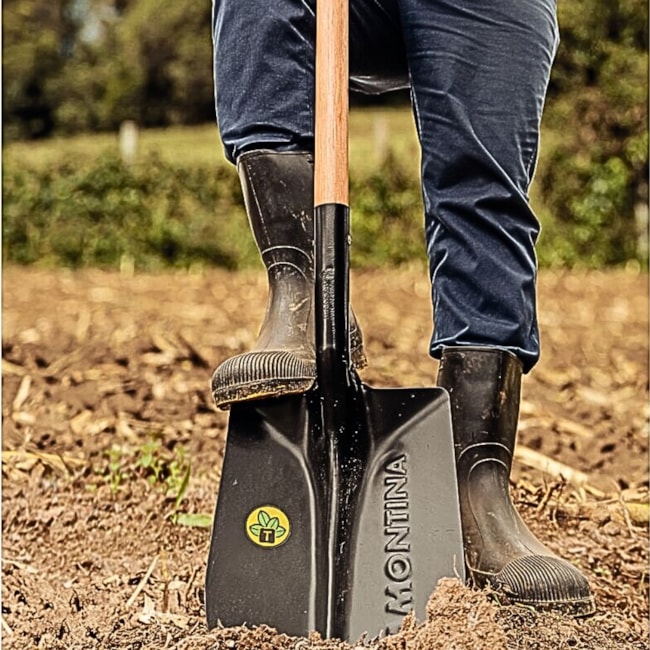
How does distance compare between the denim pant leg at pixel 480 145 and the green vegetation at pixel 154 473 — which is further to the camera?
the green vegetation at pixel 154 473

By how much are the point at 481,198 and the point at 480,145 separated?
94 mm

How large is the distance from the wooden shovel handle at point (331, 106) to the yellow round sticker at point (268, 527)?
1.68ft

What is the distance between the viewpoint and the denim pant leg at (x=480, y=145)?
1813 millimetres

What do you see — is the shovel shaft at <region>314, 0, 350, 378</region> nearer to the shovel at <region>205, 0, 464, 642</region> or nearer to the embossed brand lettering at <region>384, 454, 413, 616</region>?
the shovel at <region>205, 0, 464, 642</region>

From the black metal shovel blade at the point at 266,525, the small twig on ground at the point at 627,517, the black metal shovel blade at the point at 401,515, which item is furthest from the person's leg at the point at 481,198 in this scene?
the small twig on ground at the point at 627,517

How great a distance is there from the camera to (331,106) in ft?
5.46

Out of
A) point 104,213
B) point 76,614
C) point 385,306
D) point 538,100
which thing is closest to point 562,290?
point 385,306

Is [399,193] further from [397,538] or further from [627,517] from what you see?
[397,538]

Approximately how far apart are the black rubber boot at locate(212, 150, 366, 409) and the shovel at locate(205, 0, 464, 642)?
93 mm

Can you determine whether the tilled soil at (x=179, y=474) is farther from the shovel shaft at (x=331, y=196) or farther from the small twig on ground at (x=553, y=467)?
the shovel shaft at (x=331, y=196)

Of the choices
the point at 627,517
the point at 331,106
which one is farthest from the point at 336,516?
the point at 627,517

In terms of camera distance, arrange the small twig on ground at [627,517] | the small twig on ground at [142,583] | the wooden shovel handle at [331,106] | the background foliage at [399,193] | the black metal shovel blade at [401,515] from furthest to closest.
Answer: the background foliage at [399,193] < the small twig on ground at [627,517] < the small twig on ground at [142,583] < the wooden shovel handle at [331,106] < the black metal shovel blade at [401,515]

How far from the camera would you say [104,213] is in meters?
10.3

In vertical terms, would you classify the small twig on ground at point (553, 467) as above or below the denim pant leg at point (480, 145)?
below
